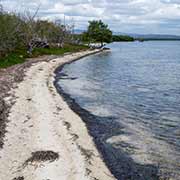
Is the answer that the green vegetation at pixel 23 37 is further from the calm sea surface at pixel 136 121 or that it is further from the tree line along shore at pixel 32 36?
the calm sea surface at pixel 136 121

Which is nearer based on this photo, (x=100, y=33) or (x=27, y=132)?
(x=27, y=132)

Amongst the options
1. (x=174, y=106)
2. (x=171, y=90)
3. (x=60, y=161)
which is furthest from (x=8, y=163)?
(x=171, y=90)

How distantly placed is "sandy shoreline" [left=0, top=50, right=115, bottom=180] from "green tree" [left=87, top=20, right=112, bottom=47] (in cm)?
13096

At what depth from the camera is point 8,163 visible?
17.5 meters

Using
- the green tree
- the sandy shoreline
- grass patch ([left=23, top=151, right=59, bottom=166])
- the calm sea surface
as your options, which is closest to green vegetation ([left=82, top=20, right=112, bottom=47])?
the green tree

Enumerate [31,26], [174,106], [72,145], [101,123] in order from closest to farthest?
[72,145], [101,123], [174,106], [31,26]

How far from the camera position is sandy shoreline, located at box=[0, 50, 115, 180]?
16.4m

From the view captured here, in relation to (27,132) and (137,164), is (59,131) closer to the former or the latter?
(27,132)

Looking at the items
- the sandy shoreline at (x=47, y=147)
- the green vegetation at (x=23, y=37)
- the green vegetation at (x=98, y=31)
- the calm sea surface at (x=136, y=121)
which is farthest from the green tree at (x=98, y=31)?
the sandy shoreline at (x=47, y=147)

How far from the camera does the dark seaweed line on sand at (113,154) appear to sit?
56.2 ft

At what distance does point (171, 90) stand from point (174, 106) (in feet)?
34.0

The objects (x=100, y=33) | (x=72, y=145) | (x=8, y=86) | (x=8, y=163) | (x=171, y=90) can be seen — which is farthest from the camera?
(x=100, y=33)

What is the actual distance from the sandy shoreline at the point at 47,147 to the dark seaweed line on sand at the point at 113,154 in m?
0.52

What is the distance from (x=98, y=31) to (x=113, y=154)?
464ft
